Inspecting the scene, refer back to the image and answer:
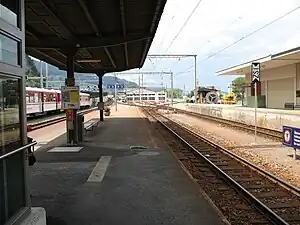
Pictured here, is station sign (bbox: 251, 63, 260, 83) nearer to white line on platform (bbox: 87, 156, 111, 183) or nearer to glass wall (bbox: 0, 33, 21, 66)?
white line on platform (bbox: 87, 156, 111, 183)

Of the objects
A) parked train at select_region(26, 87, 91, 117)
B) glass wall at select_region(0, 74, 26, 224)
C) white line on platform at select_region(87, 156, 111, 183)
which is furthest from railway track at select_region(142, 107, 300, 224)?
parked train at select_region(26, 87, 91, 117)

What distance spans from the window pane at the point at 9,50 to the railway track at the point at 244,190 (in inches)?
162

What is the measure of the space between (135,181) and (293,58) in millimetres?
24502

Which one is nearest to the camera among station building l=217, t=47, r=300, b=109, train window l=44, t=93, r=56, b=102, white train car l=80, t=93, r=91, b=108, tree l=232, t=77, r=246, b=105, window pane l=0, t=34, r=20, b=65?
window pane l=0, t=34, r=20, b=65

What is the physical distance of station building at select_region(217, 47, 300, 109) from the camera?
31750mm

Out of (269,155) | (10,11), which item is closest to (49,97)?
(269,155)

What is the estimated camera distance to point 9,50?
4.38 m

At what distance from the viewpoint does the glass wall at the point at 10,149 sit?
4219 millimetres

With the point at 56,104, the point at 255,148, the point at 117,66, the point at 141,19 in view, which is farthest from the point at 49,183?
the point at 56,104

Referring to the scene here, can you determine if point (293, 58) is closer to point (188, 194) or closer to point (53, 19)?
point (53, 19)

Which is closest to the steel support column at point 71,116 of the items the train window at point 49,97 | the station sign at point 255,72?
the station sign at point 255,72

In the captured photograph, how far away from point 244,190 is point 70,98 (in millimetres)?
8856

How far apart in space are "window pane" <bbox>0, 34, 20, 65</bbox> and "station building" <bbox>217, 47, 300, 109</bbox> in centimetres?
2479

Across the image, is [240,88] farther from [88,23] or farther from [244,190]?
[244,190]
